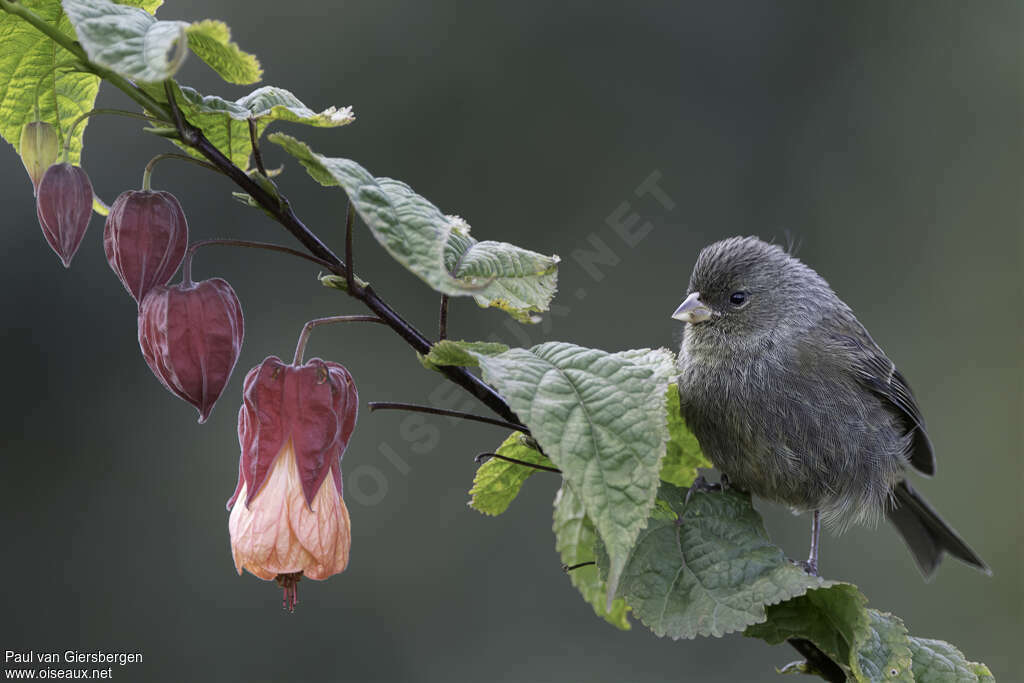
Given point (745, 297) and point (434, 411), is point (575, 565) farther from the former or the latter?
point (745, 297)

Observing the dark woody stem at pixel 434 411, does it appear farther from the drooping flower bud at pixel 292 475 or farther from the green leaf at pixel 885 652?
the green leaf at pixel 885 652

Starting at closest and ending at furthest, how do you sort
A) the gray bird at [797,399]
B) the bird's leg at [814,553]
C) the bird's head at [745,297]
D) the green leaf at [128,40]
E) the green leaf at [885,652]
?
the green leaf at [128,40] < the green leaf at [885,652] < the bird's leg at [814,553] < the gray bird at [797,399] < the bird's head at [745,297]

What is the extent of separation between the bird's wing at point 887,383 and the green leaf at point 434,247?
1477 millimetres

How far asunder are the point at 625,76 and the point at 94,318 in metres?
3.69

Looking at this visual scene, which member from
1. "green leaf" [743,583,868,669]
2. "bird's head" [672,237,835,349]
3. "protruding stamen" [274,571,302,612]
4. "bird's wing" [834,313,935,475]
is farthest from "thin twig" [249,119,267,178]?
"bird's wing" [834,313,935,475]

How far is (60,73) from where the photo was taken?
1.72m

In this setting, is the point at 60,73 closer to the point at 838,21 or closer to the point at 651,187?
the point at 651,187

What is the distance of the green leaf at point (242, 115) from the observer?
1.48m

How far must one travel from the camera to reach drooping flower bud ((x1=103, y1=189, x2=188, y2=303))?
1523mm

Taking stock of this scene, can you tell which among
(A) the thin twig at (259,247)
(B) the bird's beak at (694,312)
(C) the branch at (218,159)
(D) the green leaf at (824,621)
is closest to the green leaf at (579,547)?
Answer: (D) the green leaf at (824,621)

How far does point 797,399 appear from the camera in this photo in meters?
2.62

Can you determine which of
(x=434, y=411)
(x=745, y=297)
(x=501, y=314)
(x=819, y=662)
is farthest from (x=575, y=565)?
(x=501, y=314)

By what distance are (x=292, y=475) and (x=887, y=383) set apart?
199 centimetres

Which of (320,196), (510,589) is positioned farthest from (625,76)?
(510,589)
